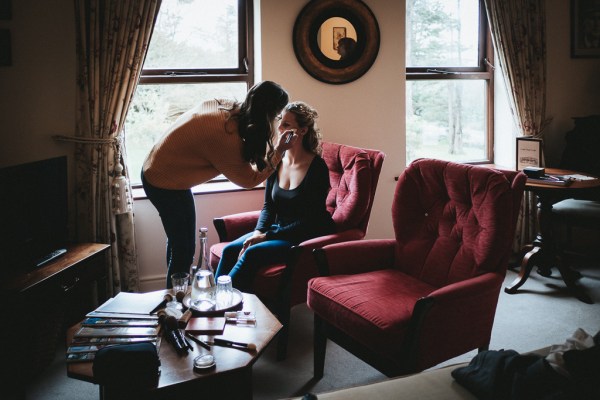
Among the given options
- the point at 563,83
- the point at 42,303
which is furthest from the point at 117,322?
the point at 563,83

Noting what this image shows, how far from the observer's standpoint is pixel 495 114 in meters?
4.80

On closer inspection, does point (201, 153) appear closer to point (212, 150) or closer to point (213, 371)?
point (212, 150)

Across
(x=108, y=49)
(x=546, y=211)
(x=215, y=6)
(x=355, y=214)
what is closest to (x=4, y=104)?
(x=108, y=49)

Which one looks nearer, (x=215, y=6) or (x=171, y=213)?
(x=171, y=213)

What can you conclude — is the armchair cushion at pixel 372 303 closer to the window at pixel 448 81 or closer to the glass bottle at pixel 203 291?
the glass bottle at pixel 203 291

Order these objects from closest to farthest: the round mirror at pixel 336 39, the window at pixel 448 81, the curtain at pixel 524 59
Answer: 1. the round mirror at pixel 336 39
2. the curtain at pixel 524 59
3. the window at pixel 448 81

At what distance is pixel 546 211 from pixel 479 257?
1599 mm

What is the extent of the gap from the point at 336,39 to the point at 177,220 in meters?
1.85

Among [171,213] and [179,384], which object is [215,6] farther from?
Result: [179,384]

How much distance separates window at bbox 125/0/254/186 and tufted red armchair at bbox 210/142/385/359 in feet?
2.95

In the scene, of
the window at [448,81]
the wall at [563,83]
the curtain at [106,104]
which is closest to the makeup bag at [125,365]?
the curtain at [106,104]

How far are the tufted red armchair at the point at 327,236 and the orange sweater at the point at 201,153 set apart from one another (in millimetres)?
468

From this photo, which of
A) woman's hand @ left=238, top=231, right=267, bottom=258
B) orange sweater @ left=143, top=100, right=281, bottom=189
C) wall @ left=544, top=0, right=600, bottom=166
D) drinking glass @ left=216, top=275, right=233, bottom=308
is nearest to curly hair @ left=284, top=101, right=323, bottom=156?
orange sweater @ left=143, top=100, right=281, bottom=189

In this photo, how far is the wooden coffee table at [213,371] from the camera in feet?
6.19
